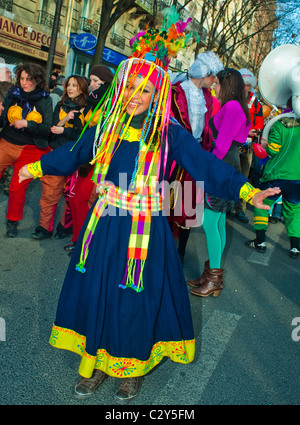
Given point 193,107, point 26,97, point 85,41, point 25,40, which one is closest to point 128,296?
point 193,107

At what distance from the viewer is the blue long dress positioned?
2.19 m

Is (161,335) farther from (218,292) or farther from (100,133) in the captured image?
(218,292)

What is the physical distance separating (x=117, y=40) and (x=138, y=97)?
73.3 ft

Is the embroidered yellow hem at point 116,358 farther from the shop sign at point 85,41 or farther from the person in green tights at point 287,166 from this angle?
the shop sign at point 85,41

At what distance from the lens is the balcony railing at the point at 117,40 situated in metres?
22.4

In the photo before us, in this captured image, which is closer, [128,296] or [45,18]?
[128,296]

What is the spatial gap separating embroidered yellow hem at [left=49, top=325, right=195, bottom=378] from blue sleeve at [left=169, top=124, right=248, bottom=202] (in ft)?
2.97

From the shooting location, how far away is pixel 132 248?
86.9 inches

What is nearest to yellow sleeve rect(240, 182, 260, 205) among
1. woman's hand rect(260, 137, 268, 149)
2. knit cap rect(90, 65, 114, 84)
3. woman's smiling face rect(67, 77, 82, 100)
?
woman's hand rect(260, 137, 268, 149)

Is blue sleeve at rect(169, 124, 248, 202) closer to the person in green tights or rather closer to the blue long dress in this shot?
the blue long dress

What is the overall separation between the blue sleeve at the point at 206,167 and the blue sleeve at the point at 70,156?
1.60ft

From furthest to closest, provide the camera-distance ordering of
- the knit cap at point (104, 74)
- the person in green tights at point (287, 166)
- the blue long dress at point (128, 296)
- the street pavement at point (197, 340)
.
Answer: the knit cap at point (104, 74) → the person in green tights at point (287, 166) → the street pavement at point (197, 340) → the blue long dress at point (128, 296)

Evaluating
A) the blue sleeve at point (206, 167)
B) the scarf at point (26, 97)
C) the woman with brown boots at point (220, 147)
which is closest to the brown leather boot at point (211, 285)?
the woman with brown boots at point (220, 147)

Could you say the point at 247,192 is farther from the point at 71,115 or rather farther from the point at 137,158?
the point at 71,115
